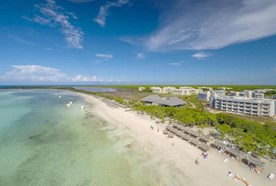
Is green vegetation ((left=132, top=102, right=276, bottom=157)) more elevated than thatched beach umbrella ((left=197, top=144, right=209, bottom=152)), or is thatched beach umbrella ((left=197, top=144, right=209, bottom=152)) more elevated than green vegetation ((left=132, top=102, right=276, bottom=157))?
green vegetation ((left=132, top=102, right=276, bottom=157))

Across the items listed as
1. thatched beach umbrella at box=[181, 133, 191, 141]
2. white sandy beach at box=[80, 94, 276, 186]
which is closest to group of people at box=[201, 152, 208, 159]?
white sandy beach at box=[80, 94, 276, 186]

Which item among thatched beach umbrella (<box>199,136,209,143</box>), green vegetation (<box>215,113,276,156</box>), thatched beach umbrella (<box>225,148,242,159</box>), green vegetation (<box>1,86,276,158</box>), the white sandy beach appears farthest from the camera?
thatched beach umbrella (<box>199,136,209,143</box>)

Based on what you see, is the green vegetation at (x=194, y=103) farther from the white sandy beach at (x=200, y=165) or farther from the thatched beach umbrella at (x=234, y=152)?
the thatched beach umbrella at (x=234, y=152)

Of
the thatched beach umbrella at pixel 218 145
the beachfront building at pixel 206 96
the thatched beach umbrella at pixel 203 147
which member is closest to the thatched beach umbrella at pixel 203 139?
the thatched beach umbrella at pixel 218 145

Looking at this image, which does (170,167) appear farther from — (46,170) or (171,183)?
(46,170)

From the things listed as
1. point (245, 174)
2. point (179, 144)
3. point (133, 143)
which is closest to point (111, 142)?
point (133, 143)

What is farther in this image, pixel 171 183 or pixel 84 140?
pixel 84 140

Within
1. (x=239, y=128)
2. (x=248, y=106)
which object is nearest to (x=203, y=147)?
(x=239, y=128)

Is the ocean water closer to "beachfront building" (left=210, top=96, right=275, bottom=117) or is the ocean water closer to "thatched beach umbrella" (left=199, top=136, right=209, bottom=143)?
"thatched beach umbrella" (left=199, top=136, right=209, bottom=143)

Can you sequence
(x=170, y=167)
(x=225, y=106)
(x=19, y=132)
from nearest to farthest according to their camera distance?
1. (x=170, y=167)
2. (x=19, y=132)
3. (x=225, y=106)
